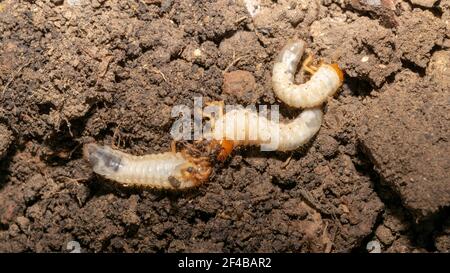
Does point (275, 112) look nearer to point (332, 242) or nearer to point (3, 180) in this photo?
point (332, 242)

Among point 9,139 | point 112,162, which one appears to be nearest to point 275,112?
point 112,162

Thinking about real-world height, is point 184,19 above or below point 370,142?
above

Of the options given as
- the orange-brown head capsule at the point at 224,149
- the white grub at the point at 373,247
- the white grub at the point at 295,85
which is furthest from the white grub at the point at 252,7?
the white grub at the point at 373,247

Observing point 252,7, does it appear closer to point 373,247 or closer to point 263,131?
point 263,131

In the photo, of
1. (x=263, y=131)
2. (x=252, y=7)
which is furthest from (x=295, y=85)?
(x=252, y=7)

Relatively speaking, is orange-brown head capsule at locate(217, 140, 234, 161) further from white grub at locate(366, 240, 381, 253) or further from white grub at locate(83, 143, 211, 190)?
white grub at locate(366, 240, 381, 253)

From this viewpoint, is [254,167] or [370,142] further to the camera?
[254,167]

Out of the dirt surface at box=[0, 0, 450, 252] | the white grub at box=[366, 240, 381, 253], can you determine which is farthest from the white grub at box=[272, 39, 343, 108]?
the white grub at box=[366, 240, 381, 253]
